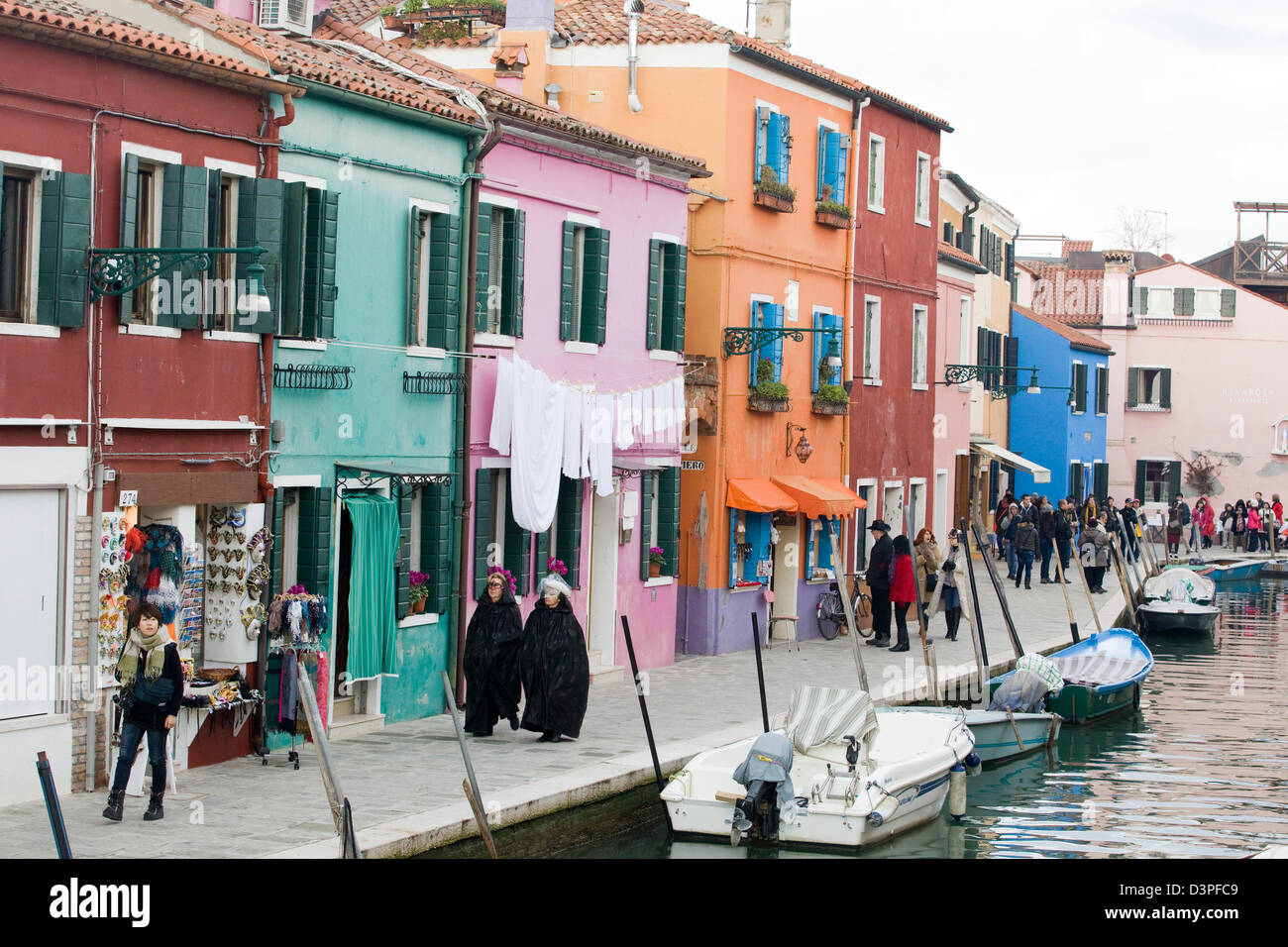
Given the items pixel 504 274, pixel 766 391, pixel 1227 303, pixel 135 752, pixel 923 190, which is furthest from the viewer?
pixel 1227 303

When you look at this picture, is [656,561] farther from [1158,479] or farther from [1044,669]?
[1158,479]

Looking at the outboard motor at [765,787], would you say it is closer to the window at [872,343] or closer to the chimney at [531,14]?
the chimney at [531,14]

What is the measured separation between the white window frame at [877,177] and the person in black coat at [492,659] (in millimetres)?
15907

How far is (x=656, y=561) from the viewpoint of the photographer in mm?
25234

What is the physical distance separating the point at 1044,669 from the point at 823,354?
831 centimetres

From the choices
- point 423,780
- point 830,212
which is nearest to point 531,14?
point 830,212

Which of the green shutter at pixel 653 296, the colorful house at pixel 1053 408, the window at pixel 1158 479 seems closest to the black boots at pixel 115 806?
the green shutter at pixel 653 296

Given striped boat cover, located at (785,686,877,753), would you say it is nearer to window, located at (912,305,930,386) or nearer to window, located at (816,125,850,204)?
window, located at (816,125,850,204)

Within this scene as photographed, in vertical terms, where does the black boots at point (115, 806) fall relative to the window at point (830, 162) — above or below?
below

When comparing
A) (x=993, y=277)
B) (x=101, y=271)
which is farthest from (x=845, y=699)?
(x=993, y=277)

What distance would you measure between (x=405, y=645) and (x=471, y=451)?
2.50 metres

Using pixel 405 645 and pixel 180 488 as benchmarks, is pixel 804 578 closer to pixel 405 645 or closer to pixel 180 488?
pixel 405 645

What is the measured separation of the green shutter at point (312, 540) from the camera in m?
17.6

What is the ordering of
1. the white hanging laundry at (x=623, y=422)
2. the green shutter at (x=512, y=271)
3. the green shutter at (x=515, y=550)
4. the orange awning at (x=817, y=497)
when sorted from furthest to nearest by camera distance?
the orange awning at (x=817, y=497), the white hanging laundry at (x=623, y=422), the green shutter at (x=515, y=550), the green shutter at (x=512, y=271)
